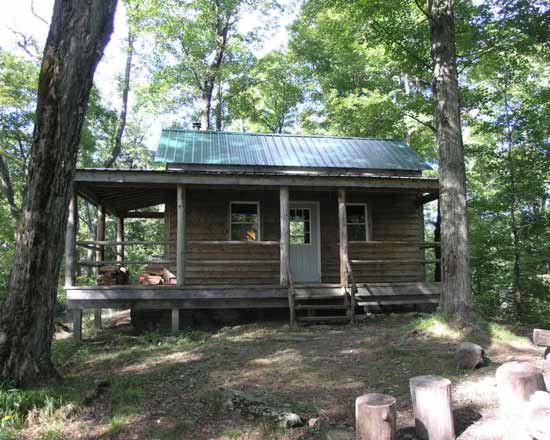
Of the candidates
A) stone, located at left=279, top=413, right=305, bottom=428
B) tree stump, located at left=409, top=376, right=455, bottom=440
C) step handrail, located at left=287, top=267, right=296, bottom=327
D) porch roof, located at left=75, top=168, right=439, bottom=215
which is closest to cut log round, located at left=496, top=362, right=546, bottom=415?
tree stump, located at left=409, top=376, right=455, bottom=440

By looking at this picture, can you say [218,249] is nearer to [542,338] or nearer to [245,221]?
[245,221]

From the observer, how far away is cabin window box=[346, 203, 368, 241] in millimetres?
12867

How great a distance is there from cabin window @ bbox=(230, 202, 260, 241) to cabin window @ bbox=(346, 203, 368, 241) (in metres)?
2.75

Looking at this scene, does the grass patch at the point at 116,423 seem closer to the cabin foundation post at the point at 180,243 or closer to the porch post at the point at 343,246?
the cabin foundation post at the point at 180,243

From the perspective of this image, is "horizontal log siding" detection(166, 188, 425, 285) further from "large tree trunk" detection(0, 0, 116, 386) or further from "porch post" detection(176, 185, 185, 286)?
"large tree trunk" detection(0, 0, 116, 386)

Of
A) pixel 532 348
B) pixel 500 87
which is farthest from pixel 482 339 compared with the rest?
pixel 500 87

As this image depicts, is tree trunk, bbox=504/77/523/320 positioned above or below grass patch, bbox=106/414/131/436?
above

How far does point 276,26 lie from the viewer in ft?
84.0

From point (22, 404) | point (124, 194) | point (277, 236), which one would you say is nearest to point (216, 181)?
point (277, 236)

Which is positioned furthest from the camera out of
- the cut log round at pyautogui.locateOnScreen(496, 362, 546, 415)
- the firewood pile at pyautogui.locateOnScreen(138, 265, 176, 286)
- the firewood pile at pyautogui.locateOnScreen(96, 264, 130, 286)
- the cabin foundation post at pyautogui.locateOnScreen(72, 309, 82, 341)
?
the firewood pile at pyautogui.locateOnScreen(138, 265, 176, 286)

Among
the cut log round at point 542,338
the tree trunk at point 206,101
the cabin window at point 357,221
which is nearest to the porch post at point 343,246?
the cabin window at point 357,221

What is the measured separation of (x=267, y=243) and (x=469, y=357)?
570cm

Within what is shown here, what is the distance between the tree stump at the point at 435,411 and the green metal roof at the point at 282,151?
375 inches

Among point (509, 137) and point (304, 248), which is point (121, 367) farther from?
point (509, 137)
